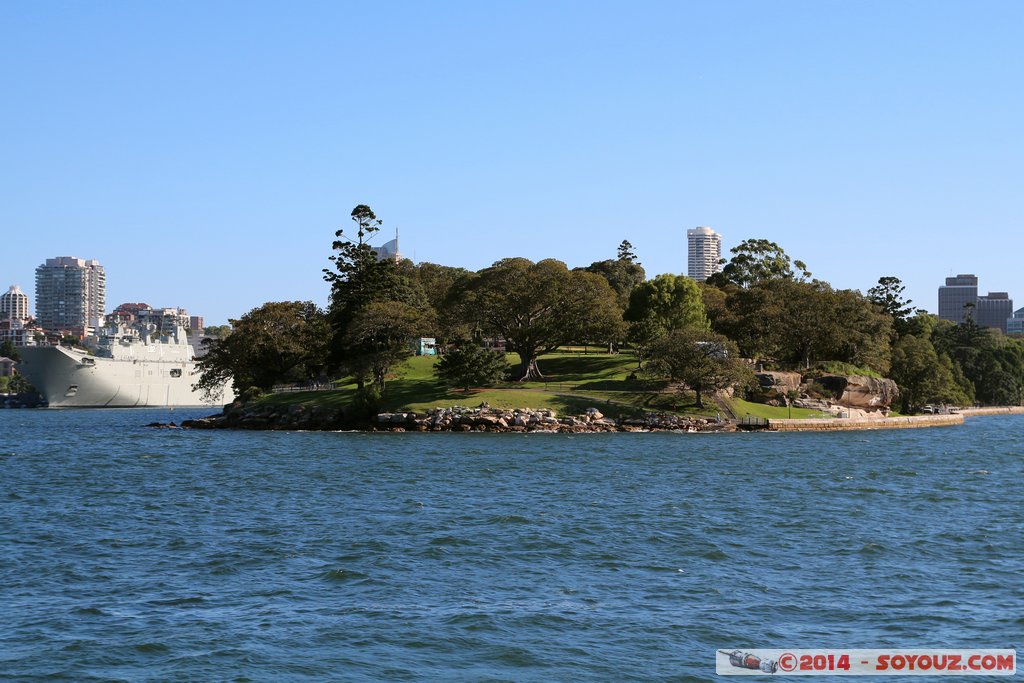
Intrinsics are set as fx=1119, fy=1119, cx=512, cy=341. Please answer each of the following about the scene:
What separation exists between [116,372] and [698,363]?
3512 inches

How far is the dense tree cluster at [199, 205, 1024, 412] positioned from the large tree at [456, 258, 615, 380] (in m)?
0.10

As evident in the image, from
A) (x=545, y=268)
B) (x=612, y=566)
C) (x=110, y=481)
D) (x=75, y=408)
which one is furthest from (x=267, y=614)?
(x=75, y=408)

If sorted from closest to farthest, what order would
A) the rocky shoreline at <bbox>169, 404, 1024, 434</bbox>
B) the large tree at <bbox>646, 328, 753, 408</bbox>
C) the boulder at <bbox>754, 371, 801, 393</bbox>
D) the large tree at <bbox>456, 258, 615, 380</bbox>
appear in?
1. the rocky shoreline at <bbox>169, 404, 1024, 434</bbox>
2. the large tree at <bbox>646, 328, 753, 408</bbox>
3. the boulder at <bbox>754, 371, 801, 393</bbox>
4. the large tree at <bbox>456, 258, 615, 380</bbox>

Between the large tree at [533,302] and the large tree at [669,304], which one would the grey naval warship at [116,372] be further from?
the large tree at [533,302]

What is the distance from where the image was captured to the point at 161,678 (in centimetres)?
1636

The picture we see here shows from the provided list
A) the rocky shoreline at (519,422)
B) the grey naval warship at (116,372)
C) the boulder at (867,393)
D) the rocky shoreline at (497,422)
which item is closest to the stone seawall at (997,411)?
the boulder at (867,393)

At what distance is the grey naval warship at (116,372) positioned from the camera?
444 feet

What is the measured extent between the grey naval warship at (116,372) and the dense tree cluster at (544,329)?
47.3 metres

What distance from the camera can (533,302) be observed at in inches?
3231

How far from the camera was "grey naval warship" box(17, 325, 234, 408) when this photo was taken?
444ft

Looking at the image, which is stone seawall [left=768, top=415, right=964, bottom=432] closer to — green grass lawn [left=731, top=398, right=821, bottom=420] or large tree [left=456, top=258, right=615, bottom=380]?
green grass lawn [left=731, top=398, right=821, bottom=420]

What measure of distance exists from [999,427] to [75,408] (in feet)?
347

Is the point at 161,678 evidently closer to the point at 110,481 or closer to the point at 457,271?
the point at 110,481

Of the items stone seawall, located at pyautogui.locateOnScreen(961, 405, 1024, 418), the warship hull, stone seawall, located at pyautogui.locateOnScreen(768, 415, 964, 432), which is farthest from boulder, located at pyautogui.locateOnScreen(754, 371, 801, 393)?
the warship hull
